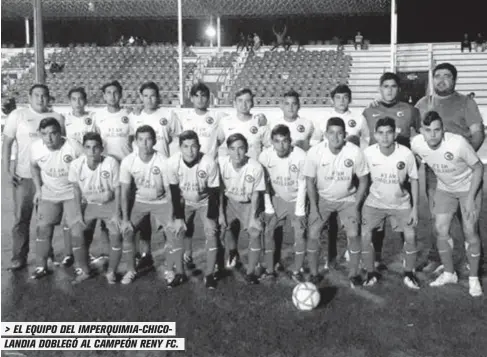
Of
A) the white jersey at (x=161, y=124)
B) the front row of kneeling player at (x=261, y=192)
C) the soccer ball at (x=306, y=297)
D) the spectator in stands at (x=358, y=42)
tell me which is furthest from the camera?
the spectator in stands at (x=358, y=42)

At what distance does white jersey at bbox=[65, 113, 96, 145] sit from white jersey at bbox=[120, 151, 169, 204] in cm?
112

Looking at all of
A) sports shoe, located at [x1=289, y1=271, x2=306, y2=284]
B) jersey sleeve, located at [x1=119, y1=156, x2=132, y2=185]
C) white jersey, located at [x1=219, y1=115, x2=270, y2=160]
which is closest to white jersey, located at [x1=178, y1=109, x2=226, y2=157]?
white jersey, located at [x1=219, y1=115, x2=270, y2=160]

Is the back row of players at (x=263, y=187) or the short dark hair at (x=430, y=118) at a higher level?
the short dark hair at (x=430, y=118)

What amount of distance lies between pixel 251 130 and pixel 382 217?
6.18 ft

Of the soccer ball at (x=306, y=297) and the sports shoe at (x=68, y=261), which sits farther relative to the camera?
the sports shoe at (x=68, y=261)

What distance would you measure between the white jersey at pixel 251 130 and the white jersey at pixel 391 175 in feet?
5.01

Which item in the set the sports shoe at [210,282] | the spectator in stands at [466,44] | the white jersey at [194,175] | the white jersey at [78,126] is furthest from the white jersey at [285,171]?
the spectator in stands at [466,44]

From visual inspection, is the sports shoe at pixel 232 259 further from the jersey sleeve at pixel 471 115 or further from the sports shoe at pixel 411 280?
the jersey sleeve at pixel 471 115

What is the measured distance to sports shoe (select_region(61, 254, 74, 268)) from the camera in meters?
5.73

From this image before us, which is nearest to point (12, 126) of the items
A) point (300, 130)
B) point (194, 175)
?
point (194, 175)

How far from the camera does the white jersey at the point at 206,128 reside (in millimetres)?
6371

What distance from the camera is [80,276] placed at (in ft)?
17.6

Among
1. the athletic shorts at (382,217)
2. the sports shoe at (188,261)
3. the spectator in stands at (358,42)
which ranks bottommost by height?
the sports shoe at (188,261)

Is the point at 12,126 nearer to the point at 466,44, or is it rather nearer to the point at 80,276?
the point at 80,276
